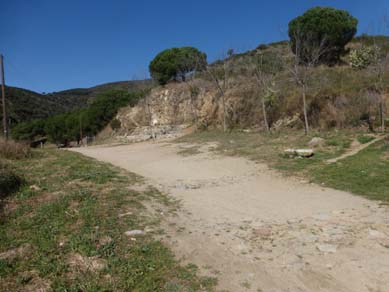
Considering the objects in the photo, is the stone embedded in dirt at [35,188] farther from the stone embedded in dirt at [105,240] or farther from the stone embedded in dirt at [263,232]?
the stone embedded in dirt at [263,232]

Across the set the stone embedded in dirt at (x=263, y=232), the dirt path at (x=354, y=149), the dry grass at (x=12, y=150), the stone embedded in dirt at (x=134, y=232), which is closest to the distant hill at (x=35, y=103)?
the dry grass at (x=12, y=150)

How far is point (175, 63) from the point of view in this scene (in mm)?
30500

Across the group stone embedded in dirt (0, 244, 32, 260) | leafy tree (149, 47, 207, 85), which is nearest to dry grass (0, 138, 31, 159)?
stone embedded in dirt (0, 244, 32, 260)

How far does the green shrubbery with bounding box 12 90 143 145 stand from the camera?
34719 millimetres

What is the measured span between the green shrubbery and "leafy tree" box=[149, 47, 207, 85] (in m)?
3.59

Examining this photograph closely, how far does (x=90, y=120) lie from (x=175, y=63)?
13556mm

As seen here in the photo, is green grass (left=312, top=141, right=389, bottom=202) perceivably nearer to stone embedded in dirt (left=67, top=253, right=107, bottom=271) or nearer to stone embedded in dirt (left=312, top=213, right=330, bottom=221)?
stone embedded in dirt (left=312, top=213, right=330, bottom=221)

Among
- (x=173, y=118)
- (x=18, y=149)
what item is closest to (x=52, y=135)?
(x=173, y=118)

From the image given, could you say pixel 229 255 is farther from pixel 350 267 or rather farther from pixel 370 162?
pixel 370 162

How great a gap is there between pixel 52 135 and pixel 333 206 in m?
40.5

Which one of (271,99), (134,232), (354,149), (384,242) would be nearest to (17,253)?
(134,232)

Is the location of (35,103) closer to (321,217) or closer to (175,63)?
(175,63)

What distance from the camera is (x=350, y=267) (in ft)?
9.94

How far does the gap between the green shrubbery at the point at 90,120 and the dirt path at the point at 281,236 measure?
29189 millimetres
